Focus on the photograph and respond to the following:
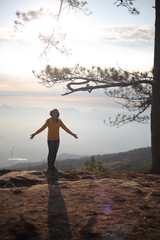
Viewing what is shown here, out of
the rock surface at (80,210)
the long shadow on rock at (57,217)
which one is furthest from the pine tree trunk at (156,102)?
the long shadow on rock at (57,217)

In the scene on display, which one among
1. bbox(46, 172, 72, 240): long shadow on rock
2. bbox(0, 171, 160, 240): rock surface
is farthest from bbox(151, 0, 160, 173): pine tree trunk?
bbox(46, 172, 72, 240): long shadow on rock

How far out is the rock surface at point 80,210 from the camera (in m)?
3.35

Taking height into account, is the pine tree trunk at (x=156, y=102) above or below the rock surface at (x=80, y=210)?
above

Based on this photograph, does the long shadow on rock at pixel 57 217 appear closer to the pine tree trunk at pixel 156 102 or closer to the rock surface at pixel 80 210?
the rock surface at pixel 80 210

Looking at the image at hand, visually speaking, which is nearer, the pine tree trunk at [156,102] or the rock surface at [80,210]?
the rock surface at [80,210]

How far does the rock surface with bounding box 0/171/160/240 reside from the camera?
335 cm

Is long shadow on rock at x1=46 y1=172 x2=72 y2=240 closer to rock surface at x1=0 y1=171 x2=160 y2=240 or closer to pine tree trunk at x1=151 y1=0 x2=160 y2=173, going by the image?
rock surface at x1=0 y1=171 x2=160 y2=240

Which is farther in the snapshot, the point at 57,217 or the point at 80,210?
the point at 80,210

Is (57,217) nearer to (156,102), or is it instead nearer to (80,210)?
(80,210)

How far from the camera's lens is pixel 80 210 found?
425 centimetres

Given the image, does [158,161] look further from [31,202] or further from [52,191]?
[31,202]

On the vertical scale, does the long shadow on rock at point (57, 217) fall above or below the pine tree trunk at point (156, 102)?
below

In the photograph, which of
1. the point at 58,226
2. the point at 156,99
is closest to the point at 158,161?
the point at 156,99

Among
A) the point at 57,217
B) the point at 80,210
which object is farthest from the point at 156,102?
the point at 57,217
